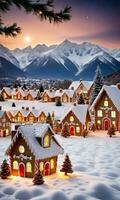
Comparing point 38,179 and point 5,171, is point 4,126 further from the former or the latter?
point 38,179

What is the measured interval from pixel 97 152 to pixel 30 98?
68313 millimetres

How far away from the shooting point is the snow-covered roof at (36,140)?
33.6 meters

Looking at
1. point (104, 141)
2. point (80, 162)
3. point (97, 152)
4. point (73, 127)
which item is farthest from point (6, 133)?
point (80, 162)

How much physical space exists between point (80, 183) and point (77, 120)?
3296 cm

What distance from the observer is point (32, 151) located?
33375 millimetres

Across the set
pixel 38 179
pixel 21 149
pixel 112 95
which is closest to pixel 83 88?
pixel 112 95

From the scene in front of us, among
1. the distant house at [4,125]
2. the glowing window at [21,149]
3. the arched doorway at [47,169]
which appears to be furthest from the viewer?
the distant house at [4,125]

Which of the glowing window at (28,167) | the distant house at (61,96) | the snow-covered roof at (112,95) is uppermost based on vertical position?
the distant house at (61,96)

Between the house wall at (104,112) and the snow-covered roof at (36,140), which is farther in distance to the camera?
the house wall at (104,112)

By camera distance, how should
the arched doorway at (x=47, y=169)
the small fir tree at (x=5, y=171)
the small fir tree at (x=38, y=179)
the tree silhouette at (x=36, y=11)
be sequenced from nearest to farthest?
the tree silhouette at (x=36, y=11)
the small fir tree at (x=38, y=179)
the small fir tree at (x=5, y=171)
the arched doorway at (x=47, y=169)

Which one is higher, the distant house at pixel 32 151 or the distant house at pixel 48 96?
the distant house at pixel 48 96

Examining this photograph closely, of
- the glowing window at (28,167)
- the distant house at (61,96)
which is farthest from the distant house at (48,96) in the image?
the glowing window at (28,167)

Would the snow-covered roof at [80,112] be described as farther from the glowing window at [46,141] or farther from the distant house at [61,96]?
the distant house at [61,96]

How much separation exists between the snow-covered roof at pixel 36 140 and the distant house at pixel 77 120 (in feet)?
90.8
